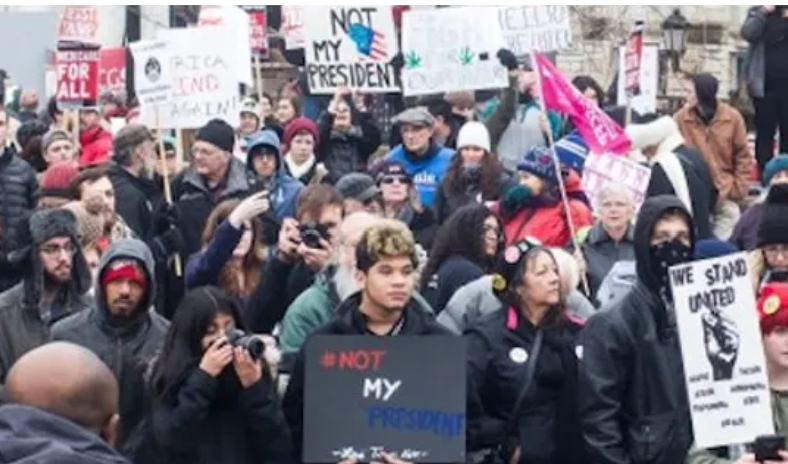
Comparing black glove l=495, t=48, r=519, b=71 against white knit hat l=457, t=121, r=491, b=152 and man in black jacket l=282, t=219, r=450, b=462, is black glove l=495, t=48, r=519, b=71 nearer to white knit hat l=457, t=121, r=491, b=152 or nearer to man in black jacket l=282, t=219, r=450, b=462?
white knit hat l=457, t=121, r=491, b=152

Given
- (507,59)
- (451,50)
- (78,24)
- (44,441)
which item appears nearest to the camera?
(44,441)

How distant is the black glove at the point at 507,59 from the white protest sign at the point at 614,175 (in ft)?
10.4

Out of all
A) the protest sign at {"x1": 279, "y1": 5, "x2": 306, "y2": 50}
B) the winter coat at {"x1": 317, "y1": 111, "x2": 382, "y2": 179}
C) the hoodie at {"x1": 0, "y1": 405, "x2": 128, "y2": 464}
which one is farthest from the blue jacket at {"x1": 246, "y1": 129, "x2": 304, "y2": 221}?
the protest sign at {"x1": 279, "y1": 5, "x2": 306, "y2": 50}

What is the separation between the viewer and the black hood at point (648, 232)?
315 inches

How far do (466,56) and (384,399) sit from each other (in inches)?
322

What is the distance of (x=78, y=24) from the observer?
19859 mm

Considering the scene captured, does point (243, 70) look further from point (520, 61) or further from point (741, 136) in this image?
point (741, 136)

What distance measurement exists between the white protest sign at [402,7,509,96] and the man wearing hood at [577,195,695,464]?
7.39 m

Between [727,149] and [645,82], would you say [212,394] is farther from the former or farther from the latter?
[645,82]

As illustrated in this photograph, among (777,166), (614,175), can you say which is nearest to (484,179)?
(614,175)

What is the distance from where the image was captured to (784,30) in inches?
671

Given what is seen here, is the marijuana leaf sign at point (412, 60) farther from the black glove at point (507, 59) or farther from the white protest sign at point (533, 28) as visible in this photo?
the white protest sign at point (533, 28)

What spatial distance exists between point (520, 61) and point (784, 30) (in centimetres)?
225

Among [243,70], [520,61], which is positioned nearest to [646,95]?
[520,61]
